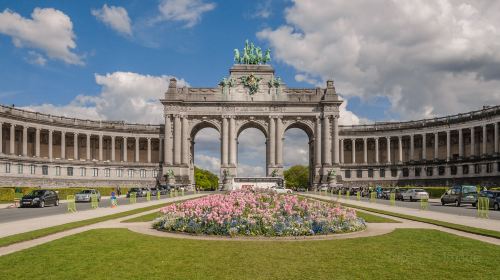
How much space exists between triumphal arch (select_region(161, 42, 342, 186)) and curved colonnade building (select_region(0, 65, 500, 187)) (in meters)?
0.24

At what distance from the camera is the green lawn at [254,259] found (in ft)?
42.2

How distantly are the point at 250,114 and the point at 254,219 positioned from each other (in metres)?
90.4

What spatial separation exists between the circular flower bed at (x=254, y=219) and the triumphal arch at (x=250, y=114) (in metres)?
85.2

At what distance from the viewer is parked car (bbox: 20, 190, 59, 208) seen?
47947 millimetres

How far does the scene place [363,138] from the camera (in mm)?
120062

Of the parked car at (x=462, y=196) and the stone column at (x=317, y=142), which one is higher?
the stone column at (x=317, y=142)

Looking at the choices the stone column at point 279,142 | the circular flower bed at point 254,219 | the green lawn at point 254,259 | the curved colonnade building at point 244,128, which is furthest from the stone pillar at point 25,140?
the green lawn at point 254,259

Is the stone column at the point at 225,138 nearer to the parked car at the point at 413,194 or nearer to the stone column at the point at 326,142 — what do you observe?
the stone column at the point at 326,142

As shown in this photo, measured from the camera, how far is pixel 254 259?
1503 centimetres

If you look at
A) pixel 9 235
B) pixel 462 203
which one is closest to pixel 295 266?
pixel 9 235

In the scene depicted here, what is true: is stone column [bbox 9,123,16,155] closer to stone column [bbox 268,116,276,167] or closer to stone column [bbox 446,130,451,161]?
stone column [bbox 268,116,276,167]

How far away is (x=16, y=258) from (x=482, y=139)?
4124 inches

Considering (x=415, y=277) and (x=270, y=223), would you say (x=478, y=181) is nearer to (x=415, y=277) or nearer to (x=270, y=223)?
(x=270, y=223)

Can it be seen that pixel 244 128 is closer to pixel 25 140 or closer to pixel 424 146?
pixel 424 146
